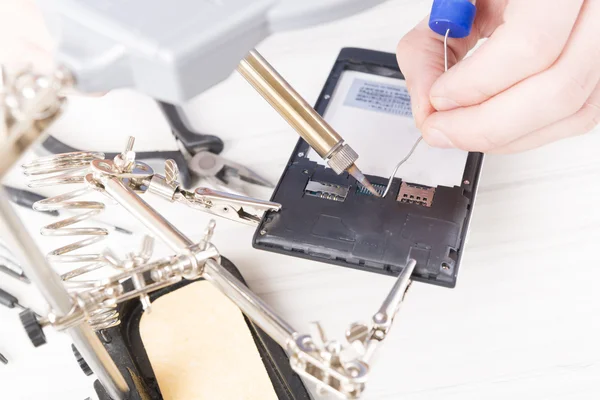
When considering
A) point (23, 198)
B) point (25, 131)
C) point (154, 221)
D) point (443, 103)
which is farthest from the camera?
point (23, 198)

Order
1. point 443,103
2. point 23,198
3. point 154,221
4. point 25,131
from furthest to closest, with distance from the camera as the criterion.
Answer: point 23,198 → point 443,103 → point 154,221 → point 25,131

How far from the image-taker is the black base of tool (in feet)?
1.47

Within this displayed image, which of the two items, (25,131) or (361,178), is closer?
(25,131)

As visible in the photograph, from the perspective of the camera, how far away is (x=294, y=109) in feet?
1.32

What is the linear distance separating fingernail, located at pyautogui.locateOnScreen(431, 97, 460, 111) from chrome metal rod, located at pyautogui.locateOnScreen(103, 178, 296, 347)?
0.21m

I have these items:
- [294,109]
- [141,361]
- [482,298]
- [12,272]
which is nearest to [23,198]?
[12,272]

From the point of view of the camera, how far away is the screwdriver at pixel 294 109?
382 millimetres

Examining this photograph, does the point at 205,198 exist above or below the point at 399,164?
below

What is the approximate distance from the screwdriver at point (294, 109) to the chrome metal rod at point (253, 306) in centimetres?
12

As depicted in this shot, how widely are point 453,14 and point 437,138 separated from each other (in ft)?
0.29

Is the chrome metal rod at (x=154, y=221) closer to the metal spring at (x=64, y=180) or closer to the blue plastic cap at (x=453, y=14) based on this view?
the metal spring at (x=64, y=180)

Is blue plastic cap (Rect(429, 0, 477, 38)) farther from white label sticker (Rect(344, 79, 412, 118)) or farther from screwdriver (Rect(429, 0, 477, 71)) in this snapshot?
white label sticker (Rect(344, 79, 412, 118))

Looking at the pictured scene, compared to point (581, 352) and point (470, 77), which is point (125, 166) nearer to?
point (470, 77)

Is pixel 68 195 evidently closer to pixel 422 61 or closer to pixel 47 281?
pixel 47 281
